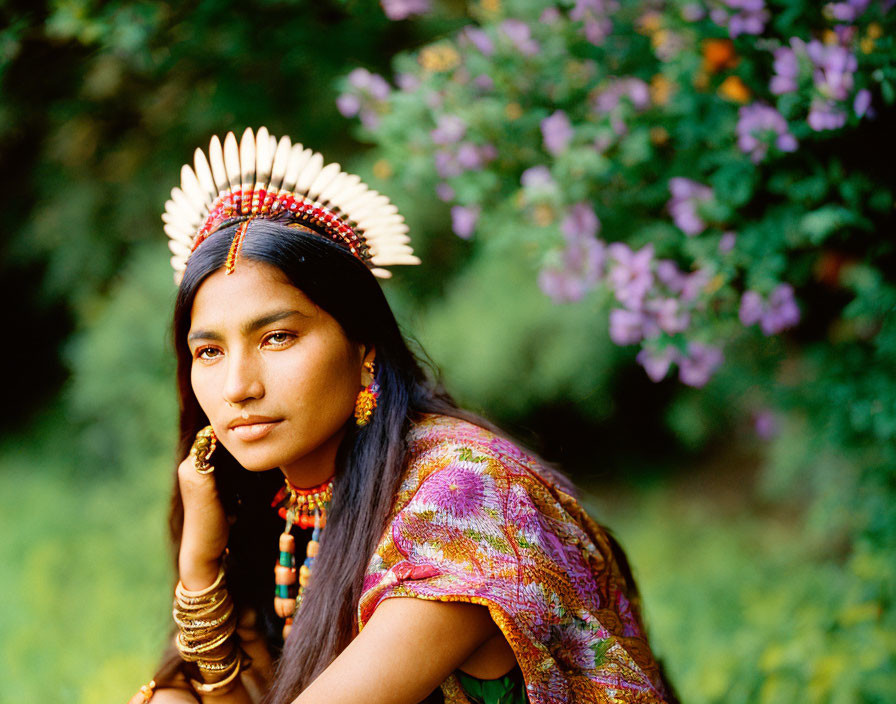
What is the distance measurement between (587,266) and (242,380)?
1.47m

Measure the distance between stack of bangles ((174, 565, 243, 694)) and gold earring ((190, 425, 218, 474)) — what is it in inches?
9.9

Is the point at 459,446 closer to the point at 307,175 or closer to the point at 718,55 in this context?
the point at 307,175

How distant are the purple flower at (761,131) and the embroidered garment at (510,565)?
1221 millimetres

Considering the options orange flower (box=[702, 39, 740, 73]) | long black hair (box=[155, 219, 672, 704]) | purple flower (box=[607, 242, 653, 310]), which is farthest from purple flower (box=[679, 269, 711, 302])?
long black hair (box=[155, 219, 672, 704])

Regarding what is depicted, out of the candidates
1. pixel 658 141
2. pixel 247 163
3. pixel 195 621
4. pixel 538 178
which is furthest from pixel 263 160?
pixel 658 141

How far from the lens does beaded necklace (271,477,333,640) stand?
203 cm

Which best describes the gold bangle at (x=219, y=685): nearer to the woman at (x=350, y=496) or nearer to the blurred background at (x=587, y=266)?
the woman at (x=350, y=496)

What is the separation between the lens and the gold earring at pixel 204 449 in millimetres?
2051

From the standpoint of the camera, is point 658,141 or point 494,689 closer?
point 494,689

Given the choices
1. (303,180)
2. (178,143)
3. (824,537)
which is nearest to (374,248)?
(303,180)

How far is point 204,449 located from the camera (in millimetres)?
2057

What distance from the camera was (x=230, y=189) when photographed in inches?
76.2

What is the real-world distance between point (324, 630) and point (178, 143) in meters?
4.46

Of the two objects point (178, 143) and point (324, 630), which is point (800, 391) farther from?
point (178, 143)
